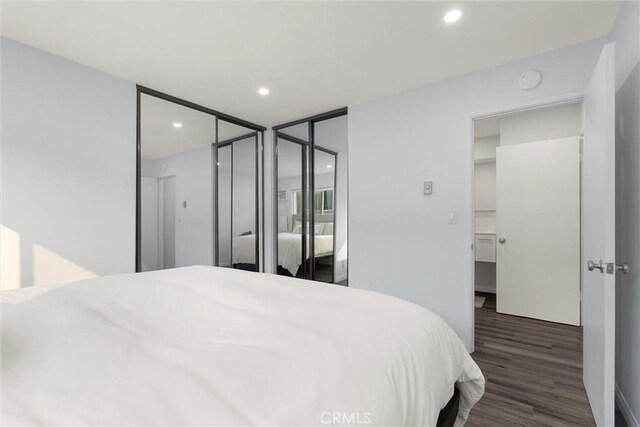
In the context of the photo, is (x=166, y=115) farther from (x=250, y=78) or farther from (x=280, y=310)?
(x=280, y=310)

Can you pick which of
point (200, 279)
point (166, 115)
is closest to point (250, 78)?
point (166, 115)

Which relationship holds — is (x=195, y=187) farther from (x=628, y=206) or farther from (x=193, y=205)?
(x=628, y=206)

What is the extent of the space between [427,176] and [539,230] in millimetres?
1749

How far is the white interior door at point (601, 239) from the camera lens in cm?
145

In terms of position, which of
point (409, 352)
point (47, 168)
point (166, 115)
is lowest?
point (409, 352)

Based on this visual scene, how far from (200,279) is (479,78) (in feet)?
9.40

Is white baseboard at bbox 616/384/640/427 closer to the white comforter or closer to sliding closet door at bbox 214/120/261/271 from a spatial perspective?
the white comforter

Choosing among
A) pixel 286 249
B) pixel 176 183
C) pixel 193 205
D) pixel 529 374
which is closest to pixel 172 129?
pixel 176 183

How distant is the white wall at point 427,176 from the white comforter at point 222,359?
5.12 ft

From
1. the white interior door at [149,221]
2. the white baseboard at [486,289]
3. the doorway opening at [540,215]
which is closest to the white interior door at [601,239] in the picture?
the doorway opening at [540,215]

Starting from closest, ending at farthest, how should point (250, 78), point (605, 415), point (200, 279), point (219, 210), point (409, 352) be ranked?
point (409, 352)
point (605, 415)
point (200, 279)
point (250, 78)
point (219, 210)

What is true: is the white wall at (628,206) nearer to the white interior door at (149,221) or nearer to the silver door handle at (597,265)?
the silver door handle at (597,265)

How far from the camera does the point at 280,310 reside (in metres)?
1.19

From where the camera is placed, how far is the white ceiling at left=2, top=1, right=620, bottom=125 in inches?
74.0
